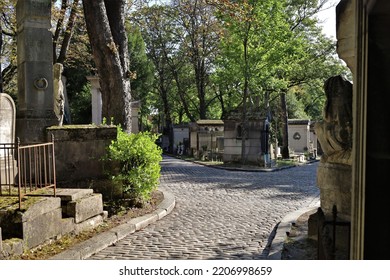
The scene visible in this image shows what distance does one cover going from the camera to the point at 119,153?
7.83 meters

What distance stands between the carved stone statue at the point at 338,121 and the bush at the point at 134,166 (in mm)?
4053

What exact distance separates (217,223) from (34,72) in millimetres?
4715

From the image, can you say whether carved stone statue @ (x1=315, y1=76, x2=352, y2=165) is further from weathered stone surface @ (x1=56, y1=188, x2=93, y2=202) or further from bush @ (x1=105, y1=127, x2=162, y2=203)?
bush @ (x1=105, y1=127, x2=162, y2=203)

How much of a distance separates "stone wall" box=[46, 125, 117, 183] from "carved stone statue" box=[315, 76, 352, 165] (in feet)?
15.5

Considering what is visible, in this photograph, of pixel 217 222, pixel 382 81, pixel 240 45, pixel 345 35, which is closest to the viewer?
pixel 382 81

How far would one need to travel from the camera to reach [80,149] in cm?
796

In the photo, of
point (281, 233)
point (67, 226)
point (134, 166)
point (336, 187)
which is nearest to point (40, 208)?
point (67, 226)

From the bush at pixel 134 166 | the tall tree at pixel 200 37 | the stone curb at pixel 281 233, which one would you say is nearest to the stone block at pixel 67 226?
the bush at pixel 134 166

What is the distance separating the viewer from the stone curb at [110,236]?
199 inches

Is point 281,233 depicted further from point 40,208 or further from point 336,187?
point 40,208
